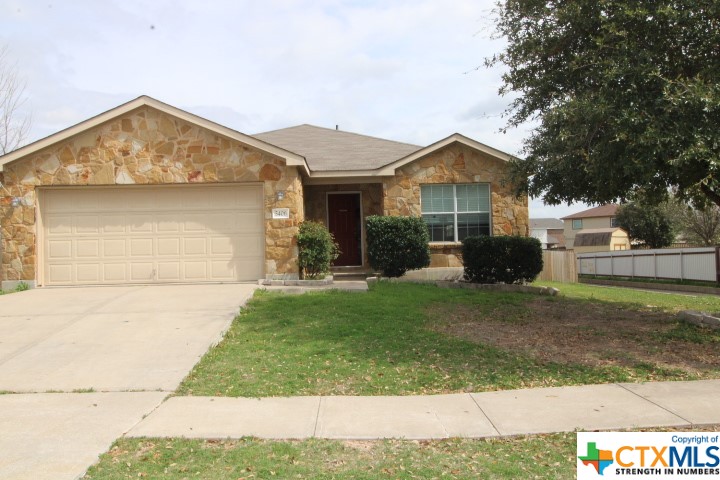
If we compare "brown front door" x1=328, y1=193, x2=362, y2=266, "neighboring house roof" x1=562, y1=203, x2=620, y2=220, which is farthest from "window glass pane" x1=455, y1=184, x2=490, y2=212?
"neighboring house roof" x1=562, y1=203, x2=620, y2=220

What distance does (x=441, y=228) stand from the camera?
1620 centimetres

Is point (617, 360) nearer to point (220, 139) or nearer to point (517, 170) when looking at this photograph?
point (517, 170)

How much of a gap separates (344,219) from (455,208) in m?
3.30

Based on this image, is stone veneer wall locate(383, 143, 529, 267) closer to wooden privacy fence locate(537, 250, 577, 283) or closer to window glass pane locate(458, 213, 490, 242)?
window glass pane locate(458, 213, 490, 242)

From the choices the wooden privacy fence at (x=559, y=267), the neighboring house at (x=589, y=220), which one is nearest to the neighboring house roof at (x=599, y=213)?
the neighboring house at (x=589, y=220)

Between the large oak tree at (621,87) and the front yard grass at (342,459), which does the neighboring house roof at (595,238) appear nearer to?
the large oak tree at (621,87)

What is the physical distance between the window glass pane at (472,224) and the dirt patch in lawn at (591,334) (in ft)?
15.9

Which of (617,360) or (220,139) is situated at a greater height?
(220,139)

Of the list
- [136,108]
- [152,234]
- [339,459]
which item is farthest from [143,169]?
[339,459]

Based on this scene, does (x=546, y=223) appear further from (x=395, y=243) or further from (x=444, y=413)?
(x=444, y=413)

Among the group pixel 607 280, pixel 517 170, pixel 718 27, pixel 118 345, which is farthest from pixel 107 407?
pixel 607 280

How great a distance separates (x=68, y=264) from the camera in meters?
13.9

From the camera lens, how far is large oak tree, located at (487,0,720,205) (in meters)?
7.18

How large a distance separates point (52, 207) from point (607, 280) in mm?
22128
